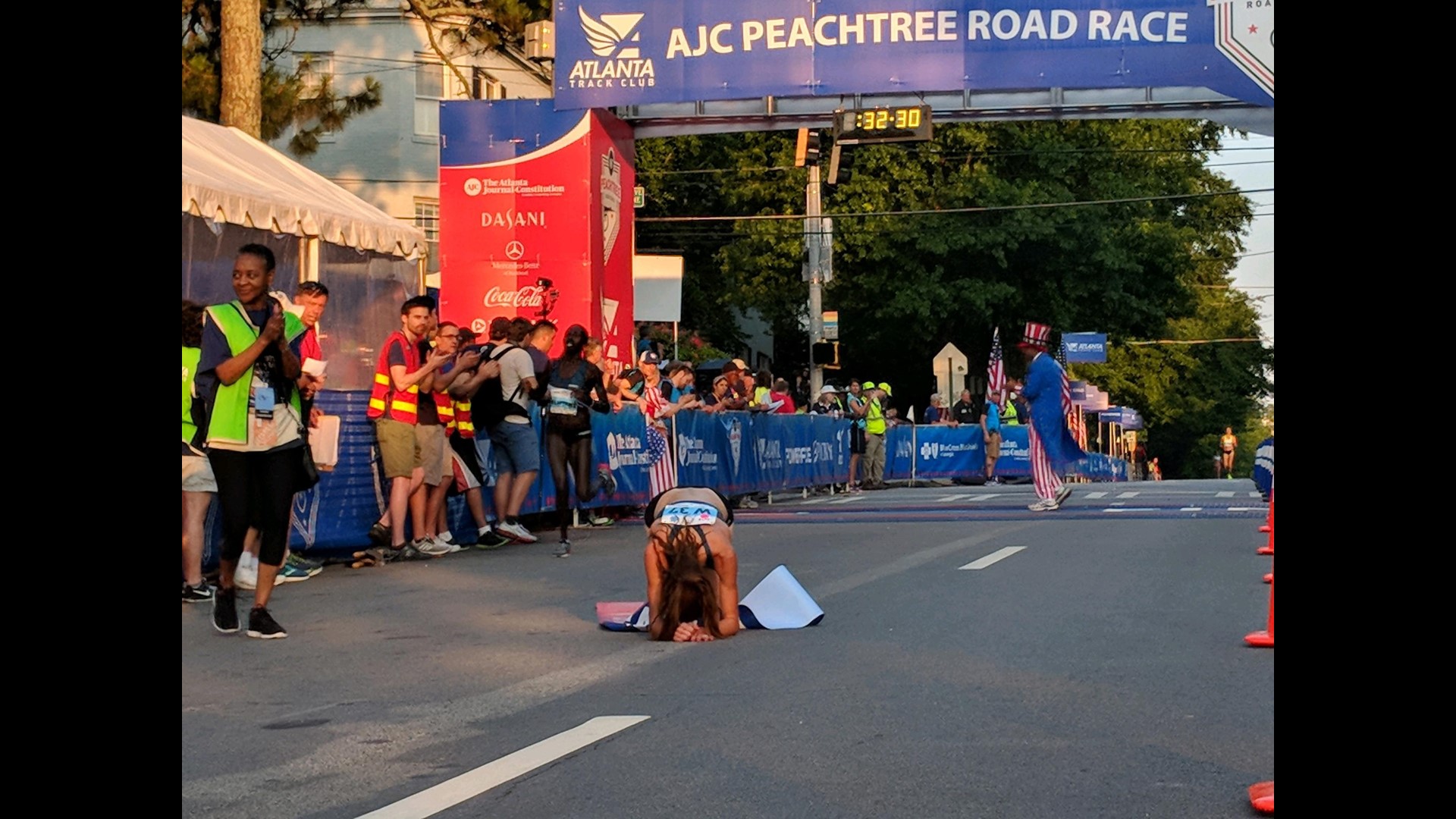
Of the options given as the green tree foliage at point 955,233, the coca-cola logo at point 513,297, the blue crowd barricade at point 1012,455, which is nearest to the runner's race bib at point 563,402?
the coca-cola logo at point 513,297

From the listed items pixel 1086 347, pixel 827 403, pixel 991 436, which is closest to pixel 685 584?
pixel 827 403

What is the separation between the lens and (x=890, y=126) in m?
25.5

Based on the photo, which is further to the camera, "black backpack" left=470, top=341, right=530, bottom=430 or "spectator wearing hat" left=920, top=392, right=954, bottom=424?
"spectator wearing hat" left=920, top=392, right=954, bottom=424

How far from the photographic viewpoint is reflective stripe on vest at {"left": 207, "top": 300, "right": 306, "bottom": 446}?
32.2 feet

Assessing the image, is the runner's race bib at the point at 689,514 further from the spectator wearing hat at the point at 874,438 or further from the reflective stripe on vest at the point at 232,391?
the spectator wearing hat at the point at 874,438

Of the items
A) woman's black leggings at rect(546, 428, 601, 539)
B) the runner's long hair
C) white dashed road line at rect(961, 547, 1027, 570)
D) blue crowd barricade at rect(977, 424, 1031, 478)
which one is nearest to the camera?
the runner's long hair

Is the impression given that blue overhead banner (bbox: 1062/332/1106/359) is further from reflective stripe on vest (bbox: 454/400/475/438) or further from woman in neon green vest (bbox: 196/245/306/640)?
woman in neon green vest (bbox: 196/245/306/640)

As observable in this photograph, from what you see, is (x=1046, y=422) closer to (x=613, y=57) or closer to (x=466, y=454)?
(x=613, y=57)

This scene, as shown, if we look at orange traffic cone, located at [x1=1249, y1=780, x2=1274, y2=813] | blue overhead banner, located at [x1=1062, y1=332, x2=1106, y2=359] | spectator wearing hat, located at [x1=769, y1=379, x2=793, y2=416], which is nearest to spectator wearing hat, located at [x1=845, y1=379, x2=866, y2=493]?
spectator wearing hat, located at [x1=769, y1=379, x2=793, y2=416]

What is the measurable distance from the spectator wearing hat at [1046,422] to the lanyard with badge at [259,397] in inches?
518

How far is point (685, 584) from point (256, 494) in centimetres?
236

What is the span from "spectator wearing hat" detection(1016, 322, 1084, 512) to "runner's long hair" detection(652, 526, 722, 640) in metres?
12.7
